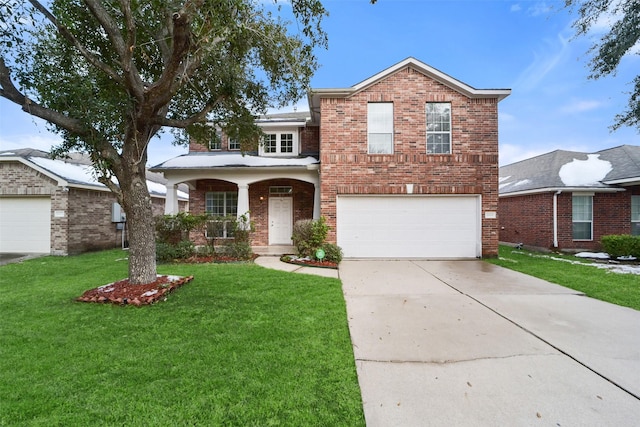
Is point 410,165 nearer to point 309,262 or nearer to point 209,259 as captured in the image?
point 309,262

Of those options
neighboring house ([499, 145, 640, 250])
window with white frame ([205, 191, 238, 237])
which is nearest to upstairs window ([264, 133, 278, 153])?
window with white frame ([205, 191, 238, 237])

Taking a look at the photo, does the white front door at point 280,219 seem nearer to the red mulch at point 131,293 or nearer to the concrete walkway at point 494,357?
the red mulch at point 131,293

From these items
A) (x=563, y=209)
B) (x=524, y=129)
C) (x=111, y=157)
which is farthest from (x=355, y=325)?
(x=524, y=129)

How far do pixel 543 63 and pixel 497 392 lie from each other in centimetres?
1370

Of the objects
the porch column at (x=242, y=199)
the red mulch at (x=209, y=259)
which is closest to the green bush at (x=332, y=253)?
the red mulch at (x=209, y=259)

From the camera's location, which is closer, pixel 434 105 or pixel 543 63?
pixel 434 105

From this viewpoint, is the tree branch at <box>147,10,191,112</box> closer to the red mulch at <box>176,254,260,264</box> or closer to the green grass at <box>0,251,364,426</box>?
the green grass at <box>0,251,364,426</box>

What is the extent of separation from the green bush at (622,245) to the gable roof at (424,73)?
6.41 m

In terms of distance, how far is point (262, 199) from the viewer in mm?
12445

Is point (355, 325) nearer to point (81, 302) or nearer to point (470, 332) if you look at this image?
point (470, 332)

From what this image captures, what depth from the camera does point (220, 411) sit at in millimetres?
2131

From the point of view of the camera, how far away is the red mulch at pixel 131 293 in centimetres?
475

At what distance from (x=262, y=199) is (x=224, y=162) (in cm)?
237

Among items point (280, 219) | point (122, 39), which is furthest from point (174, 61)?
point (280, 219)
